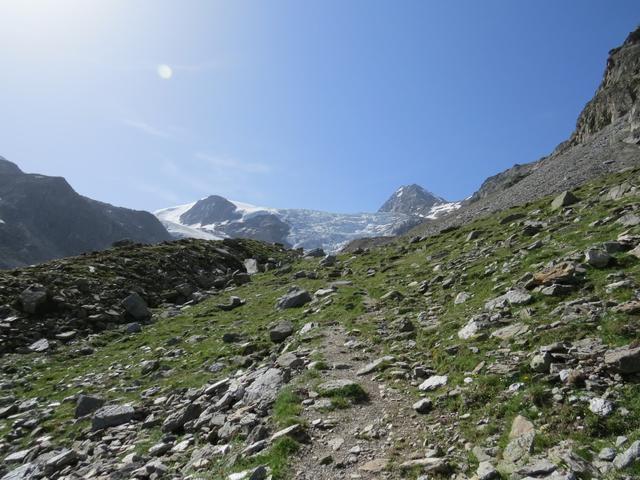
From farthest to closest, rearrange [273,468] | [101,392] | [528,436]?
[101,392] < [273,468] < [528,436]

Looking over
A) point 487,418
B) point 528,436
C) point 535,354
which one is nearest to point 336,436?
point 487,418

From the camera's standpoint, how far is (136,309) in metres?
32.5

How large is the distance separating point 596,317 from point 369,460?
750 centimetres

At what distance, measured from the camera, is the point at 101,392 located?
17.7 m

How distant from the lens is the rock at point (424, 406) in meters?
10.4

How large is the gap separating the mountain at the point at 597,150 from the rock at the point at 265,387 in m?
49.0

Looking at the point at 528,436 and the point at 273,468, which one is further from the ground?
the point at 528,436

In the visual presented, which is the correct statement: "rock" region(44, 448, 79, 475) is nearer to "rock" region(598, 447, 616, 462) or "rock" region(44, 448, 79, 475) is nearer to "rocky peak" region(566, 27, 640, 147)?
"rock" region(598, 447, 616, 462)

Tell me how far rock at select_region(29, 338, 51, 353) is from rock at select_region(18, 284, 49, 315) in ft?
12.4

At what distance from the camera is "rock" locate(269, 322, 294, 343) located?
801 inches

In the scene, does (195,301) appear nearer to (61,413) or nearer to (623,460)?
(61,413)

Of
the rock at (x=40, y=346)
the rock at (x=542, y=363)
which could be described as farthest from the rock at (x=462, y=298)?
the rock at (x=40, y=346)

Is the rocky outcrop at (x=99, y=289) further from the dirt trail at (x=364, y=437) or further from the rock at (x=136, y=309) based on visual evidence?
the dirt trail at (x=364, y=437)

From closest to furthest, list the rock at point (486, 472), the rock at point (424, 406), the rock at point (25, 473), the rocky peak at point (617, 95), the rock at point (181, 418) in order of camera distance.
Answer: the rock at point (486, 472) < the rock at point (424, 406) < the rock at point (25, 473) < the rock at point (181, 418) < the rocky peak at point (617, 95)
